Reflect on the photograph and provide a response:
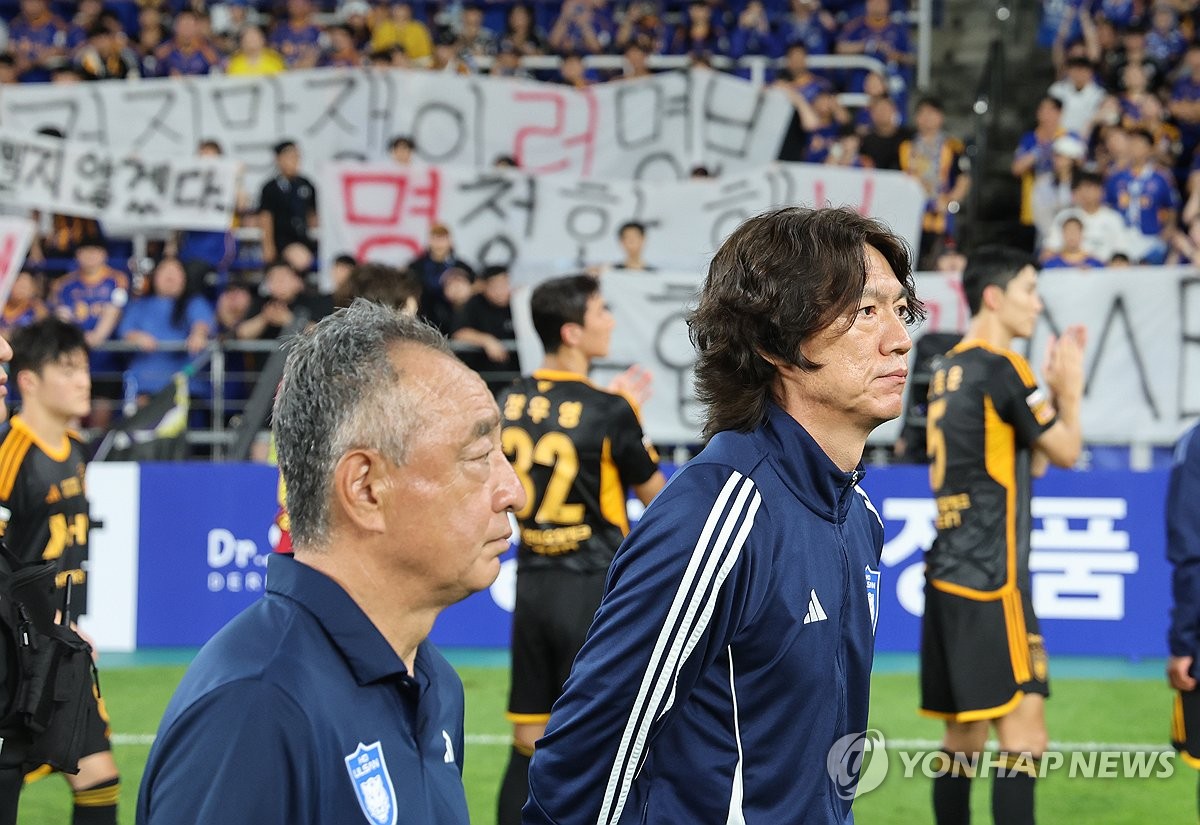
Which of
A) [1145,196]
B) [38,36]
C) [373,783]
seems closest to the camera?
[373,783]

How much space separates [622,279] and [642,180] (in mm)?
2699

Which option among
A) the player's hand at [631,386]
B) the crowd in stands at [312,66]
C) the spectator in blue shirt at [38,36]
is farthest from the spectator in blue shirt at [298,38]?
the player's hand at [631,386]

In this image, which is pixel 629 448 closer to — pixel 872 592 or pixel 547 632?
pixel 547 632

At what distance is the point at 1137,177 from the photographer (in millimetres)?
13258

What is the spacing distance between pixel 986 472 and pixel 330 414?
4137 mm

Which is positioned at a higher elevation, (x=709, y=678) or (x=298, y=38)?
(x=298, y=38)

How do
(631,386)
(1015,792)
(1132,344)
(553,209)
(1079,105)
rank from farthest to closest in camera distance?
(1079,105) → (553,209) → (1132,344) → (631,386) → (1015,792)

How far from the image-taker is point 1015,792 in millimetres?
5348

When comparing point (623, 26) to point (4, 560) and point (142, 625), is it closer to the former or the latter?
point (142, 625)

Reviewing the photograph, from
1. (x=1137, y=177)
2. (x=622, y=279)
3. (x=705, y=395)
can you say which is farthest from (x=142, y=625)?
(x=1137, y=177)

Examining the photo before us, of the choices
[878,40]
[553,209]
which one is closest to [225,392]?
[553,209]

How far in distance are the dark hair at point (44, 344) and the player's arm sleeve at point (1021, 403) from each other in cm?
359

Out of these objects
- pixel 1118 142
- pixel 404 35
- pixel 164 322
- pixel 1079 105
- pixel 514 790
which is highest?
pixel 404 35

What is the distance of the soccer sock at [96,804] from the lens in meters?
5.17
